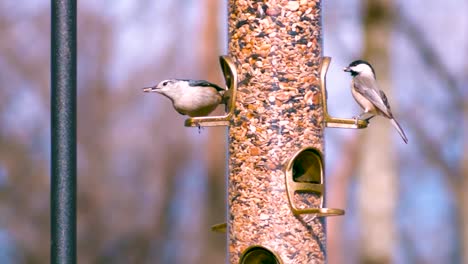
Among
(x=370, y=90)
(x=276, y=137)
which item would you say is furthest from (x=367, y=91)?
(x=276, y=137)

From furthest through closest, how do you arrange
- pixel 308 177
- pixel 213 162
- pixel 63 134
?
pixel 213 162 < pixel 308 177 < pixel 63 134

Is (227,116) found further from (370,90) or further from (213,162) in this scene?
(213,162)

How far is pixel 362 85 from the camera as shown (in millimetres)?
7387

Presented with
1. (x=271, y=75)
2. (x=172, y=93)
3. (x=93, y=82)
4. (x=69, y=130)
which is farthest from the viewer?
(x=93, y=82)

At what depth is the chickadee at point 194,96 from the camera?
22.4 feet

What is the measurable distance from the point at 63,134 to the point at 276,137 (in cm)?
169

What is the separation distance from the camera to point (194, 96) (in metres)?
7.09

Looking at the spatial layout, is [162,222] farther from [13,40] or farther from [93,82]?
[13,40]

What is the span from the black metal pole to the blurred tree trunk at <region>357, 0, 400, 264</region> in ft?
22.1

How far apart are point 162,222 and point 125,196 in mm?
594

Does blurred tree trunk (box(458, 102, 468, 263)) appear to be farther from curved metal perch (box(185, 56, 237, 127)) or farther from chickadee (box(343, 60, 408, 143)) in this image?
curved metal perch (box(185, 56, 237, 127))

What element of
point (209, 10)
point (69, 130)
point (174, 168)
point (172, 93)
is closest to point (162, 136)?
point (174, 168)

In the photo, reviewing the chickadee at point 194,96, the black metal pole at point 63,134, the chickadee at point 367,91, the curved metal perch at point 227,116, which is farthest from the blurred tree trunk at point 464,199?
the black metal pole at point 63,134

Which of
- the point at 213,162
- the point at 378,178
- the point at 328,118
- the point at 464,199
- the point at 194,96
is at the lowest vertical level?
the point at 464,199
